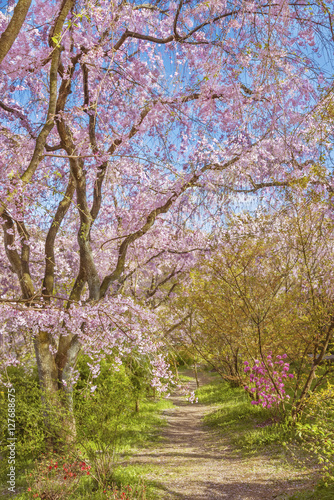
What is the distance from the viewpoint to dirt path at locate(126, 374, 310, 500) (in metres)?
5.58

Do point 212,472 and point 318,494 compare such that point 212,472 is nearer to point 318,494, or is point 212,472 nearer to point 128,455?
point 128,455

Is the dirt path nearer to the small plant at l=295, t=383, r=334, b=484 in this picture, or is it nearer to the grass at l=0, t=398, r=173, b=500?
the grass at l=0, t=398, r=173, b=500

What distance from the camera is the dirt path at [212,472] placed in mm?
5582

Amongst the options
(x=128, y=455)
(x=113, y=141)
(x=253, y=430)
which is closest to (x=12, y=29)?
(x=113, y=141)

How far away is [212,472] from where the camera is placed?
6.67 metres

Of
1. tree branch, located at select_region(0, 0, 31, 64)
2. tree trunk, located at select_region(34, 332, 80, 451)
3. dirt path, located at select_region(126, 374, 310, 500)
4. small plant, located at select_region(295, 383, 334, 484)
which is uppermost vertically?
tree branch, located at select_region(0, 0, 31, 64)

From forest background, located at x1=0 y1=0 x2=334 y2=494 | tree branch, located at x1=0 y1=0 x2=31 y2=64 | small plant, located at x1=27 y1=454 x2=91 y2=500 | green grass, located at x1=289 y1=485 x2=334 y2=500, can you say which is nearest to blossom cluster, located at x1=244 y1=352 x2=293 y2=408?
forest background, located at x1=0 y1=0 x2=334 y2=494

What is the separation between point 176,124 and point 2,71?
109 inches

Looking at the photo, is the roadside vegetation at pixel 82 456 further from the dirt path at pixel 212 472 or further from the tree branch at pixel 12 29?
the tree branch at pixel 12 29

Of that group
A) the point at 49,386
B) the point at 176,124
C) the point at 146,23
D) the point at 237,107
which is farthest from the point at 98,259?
the point at 237,107

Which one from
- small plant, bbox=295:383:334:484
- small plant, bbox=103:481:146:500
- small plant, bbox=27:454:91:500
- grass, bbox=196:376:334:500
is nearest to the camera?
small plant, bbox=295:383:334:484

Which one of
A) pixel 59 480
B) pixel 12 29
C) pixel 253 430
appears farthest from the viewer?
pixel 253 430

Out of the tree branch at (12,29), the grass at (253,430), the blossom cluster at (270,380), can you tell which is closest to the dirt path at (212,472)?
the grass at (253,430)

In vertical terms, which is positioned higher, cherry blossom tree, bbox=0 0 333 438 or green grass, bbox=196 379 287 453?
cherry blossom tree, bbox=0 0 333 438
